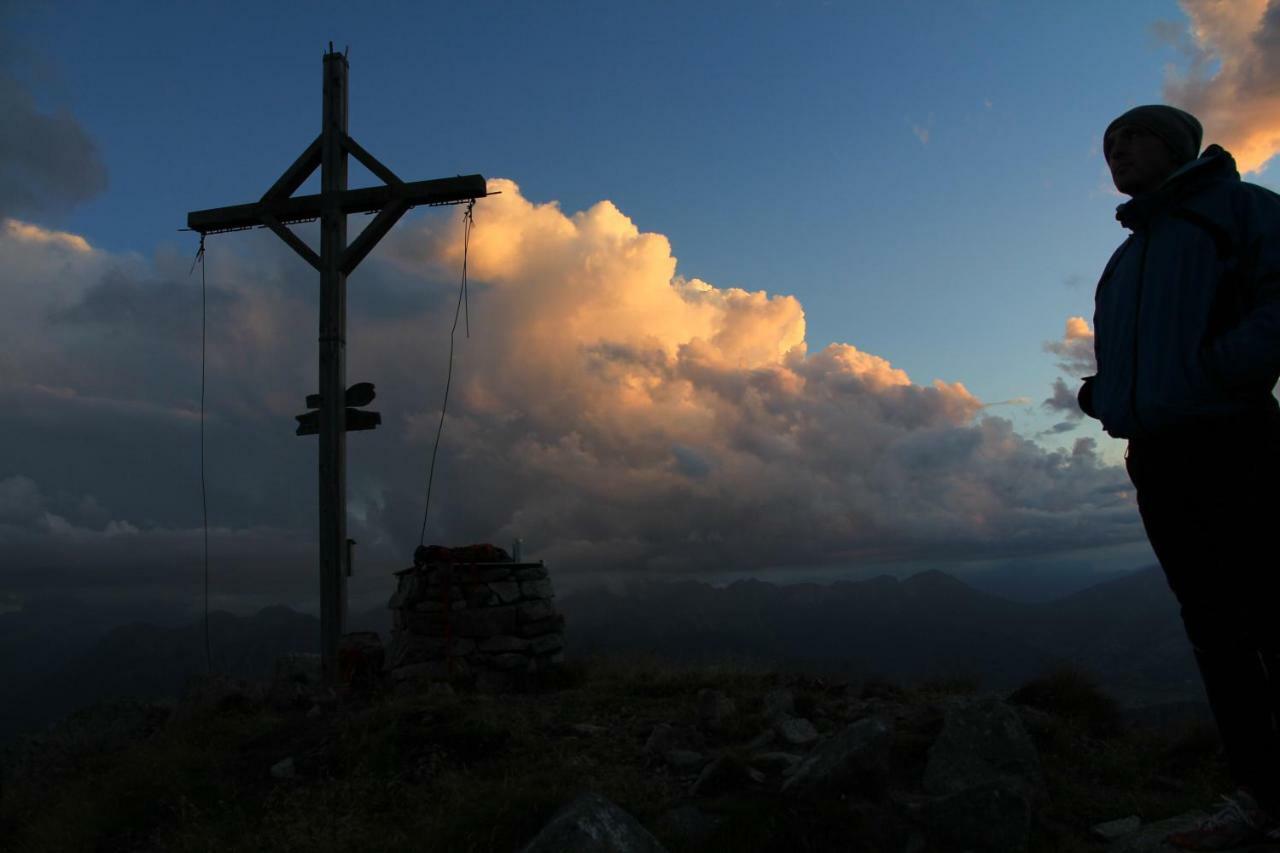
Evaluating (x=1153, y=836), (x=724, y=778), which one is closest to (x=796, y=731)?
(x=724, y=778)

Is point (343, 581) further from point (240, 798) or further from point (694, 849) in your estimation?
point (694, 849)

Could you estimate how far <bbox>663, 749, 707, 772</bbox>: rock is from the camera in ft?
18.7

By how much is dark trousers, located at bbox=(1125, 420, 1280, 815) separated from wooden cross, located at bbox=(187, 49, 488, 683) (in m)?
7.81

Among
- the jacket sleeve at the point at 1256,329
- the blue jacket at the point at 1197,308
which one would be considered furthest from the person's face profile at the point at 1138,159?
the jacket sleeve at the point at 1256,329

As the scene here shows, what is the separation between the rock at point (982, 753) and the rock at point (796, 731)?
0.96 metres

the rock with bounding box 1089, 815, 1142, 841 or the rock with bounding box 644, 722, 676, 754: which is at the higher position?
the rock with bounding box 644, 722, 676, 754

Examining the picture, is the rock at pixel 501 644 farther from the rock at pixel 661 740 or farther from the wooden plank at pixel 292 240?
the wooden plank at pixel 292 240

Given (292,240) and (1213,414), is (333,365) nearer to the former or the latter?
(292,240)

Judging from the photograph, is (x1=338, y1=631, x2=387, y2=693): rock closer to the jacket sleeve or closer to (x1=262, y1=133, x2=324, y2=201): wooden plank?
(x1=262, y1=133, x2=324, y2=201): wooden plank

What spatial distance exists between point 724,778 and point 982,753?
5.09 feet

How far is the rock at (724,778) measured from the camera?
506cm

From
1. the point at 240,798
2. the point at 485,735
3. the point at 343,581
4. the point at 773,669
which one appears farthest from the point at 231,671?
the point at 773,669

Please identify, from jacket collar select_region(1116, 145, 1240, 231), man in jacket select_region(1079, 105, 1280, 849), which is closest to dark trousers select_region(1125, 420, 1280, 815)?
man in jacket select_region(1079, 105, 1280, 849)

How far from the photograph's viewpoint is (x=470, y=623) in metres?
9.31
